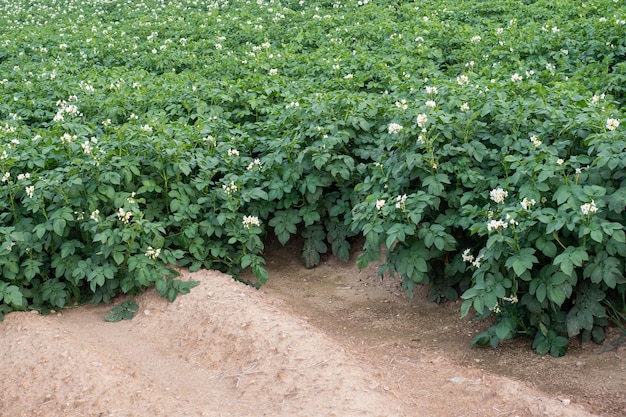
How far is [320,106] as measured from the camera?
18.4 feet

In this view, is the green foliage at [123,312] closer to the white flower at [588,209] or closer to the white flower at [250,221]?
the white flower at [250,221]

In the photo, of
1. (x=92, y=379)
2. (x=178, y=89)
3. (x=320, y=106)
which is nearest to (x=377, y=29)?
(x=178, y=89)

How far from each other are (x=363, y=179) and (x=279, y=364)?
6.37 ft

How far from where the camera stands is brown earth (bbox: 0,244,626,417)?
11.9ft

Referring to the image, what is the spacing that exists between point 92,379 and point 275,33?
6935mm

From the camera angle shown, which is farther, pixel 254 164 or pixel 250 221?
pixel 254 164

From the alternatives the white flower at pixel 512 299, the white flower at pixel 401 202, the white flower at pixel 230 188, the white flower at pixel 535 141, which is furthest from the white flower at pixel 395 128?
the white flower at pixel 512 299

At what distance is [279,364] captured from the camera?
395cm

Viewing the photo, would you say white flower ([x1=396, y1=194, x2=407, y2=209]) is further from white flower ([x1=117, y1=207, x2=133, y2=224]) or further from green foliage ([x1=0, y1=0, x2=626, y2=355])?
white flower ([x1=117, y1=207, x2=133, y2=224])

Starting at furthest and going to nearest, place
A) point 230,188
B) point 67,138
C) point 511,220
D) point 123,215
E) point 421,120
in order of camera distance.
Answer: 1. point 230,188
2. point 67,138
3. point 123,215
4. point 421,120
5. point 511,220

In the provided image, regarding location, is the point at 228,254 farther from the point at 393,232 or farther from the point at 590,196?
the point at 590,196

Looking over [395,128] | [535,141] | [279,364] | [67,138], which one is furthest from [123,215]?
[535,141]

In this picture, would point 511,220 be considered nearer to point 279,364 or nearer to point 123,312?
point 279,364

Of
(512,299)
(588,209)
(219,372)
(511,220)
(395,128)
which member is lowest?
(219,372)
